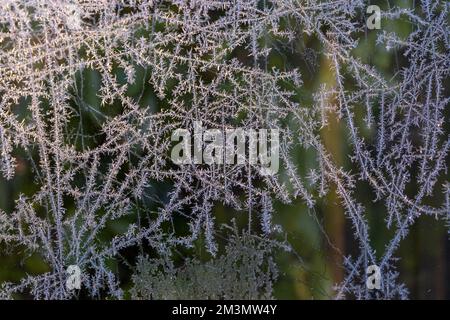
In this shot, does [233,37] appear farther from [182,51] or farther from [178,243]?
[178,243]

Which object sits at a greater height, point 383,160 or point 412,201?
point 383,160

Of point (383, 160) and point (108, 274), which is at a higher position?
point (383, 160)

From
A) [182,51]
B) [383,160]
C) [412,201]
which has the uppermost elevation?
[182,51]

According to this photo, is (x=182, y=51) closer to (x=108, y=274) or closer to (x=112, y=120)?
(x=112, y=120)

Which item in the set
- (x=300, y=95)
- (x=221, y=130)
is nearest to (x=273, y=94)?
(x=300, y=95)

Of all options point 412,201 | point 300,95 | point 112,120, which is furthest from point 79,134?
point 412,201

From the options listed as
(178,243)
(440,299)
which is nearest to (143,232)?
(178,243)

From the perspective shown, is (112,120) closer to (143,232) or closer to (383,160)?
(143,232)

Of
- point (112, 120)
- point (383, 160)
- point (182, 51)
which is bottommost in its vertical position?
point (383, 160)
